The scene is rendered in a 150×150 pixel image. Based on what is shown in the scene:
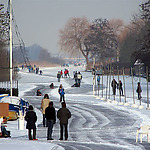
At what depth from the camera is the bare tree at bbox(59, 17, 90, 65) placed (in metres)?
127

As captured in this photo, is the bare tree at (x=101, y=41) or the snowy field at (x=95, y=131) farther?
the bare tree at (x=101, y=41)

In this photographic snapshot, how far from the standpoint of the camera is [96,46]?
121125 millimetres

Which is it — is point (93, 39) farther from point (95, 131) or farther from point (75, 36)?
point (95, 131)

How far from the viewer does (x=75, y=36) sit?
128125 millimetres

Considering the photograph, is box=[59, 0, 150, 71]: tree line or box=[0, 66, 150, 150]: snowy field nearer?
box=[0, 66, 150, 150]: snowy field

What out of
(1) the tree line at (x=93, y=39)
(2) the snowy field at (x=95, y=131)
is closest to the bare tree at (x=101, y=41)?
(1) the tree line at (x=93, y=39)

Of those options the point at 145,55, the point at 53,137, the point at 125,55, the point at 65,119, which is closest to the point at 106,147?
the point at 65,119

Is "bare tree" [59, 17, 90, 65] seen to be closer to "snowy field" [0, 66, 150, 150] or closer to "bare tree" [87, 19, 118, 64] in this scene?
"bare tree" [87, 19, 118, 64]

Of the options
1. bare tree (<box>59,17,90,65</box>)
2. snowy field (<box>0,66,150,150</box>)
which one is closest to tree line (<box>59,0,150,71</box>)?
bare tree (<box>59,17,90,65</box>)

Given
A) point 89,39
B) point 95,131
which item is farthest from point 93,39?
point 95,131

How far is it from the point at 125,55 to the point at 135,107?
247 ft

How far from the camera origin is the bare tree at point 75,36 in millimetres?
126644

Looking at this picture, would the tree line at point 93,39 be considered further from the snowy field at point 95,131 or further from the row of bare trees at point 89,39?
the snowy field at point 95,131

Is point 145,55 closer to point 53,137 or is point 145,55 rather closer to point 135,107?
point 135,107
